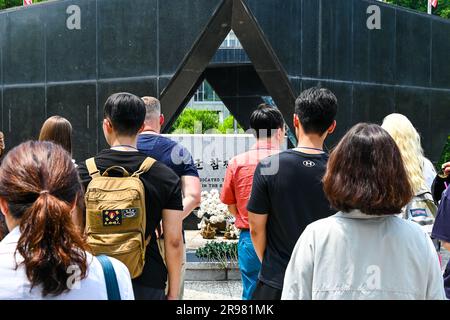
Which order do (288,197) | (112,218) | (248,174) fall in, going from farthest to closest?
(248,174), (288,197), (112,218)

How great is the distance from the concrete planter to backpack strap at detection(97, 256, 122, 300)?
19.0 feet

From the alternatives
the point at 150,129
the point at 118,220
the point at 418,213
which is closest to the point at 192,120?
the point at 150,129

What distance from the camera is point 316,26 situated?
32.8 ft

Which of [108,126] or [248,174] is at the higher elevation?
[108,126]

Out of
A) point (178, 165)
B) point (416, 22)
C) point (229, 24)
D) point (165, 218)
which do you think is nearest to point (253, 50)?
point (229, 24)

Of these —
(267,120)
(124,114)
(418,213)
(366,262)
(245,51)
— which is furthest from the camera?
(245,51)

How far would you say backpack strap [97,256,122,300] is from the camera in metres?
1.81

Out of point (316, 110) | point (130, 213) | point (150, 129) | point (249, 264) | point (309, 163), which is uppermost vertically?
point (316, 110)

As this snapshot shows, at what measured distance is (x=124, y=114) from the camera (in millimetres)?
3225

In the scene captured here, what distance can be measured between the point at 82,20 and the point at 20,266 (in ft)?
30.9

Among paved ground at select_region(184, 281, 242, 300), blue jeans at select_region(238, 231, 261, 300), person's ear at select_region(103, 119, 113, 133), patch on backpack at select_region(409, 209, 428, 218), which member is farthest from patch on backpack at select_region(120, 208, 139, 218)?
paved ground at select_region(184, 281, 242, 300)

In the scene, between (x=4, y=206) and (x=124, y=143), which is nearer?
(x=4, y=206)

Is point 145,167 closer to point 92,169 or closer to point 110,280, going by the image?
point 92,169

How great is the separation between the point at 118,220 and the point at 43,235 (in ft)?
3.88
